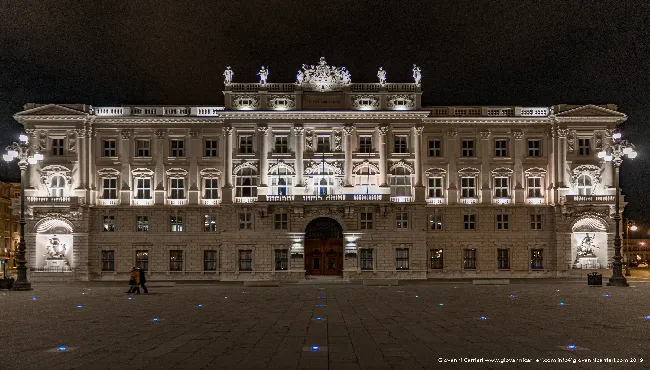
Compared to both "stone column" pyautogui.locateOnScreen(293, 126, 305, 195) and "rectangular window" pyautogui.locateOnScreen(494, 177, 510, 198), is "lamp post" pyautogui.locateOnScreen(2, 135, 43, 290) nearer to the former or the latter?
"stone column" pyautogui.locateOnScreen(293, 126, 305, 195)

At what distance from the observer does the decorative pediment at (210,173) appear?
7456 centimetres

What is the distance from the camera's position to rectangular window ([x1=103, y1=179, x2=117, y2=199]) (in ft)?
244

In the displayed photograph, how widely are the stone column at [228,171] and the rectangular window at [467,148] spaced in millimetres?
22835

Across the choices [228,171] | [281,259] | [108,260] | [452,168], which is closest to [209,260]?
[281,259]

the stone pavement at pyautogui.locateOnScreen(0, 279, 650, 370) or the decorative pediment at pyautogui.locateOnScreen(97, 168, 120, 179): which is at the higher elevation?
the decorative pediment at pyautogui.locateOnScreen(97, 168, 120, 179)

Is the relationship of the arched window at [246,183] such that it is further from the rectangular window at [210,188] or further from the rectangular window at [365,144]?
the rectangular window at [365,144]

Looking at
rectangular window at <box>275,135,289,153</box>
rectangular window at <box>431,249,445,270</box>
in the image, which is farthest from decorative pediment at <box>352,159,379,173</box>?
rectangular window at <box>431,249,445,270</box>

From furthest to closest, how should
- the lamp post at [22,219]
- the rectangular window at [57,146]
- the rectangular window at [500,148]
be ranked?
the rectangular window at [500,148], the rectangular window at [57,146], the lamp post at [22,219]

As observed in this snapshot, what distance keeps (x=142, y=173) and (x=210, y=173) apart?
6.68 metres

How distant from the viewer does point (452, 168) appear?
74.9 metres

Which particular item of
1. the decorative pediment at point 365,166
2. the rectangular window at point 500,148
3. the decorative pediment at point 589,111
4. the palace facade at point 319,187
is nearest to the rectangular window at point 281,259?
the palace facade at point 319,187

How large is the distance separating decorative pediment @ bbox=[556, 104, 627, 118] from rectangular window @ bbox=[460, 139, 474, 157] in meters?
8.72

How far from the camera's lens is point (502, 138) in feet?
247

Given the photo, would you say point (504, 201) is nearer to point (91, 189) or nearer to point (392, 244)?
point (392, 244)
